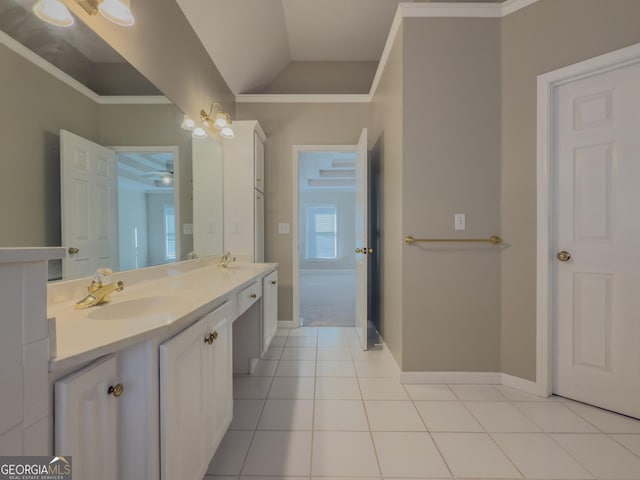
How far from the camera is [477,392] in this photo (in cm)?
186

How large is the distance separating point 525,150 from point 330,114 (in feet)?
6.34

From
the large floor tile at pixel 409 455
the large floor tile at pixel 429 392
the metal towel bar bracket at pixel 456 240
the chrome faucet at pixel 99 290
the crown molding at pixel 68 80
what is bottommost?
the large floor tile at pixel 429 392

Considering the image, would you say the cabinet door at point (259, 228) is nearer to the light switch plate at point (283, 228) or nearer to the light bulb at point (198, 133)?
the light switch plate at point (283, 228)

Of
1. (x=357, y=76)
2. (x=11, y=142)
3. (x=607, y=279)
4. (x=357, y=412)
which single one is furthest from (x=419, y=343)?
(x=357, y=76)

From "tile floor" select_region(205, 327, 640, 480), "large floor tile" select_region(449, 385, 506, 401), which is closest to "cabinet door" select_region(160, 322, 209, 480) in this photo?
"tile floor" select_region(205, 327, 640, 480)

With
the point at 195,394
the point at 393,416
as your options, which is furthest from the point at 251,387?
the point at 195,394

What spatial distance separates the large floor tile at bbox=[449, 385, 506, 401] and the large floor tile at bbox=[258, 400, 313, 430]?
993mm

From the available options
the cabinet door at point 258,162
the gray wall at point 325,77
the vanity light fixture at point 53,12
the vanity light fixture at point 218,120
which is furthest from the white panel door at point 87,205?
the gray wall at point 325,77

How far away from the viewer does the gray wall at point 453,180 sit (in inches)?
75.2

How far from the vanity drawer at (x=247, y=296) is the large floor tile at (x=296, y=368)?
2.10 feet

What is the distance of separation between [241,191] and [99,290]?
172 centimetres

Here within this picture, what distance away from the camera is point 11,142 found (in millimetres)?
849

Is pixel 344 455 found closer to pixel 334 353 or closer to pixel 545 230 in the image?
pixel 334 353

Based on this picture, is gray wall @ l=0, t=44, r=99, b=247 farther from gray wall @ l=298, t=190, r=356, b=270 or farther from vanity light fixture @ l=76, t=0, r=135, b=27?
gray wall @ l=298, t=190, r=356, b=270
